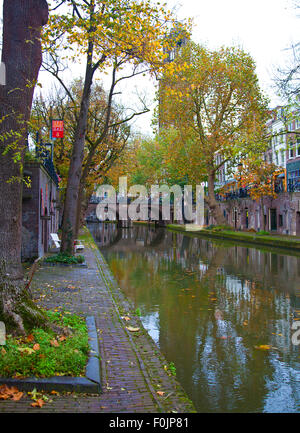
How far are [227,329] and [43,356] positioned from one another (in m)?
4.05

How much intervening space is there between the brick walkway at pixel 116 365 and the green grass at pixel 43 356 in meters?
0.36

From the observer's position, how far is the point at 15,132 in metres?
5.92

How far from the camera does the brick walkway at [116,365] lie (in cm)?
436

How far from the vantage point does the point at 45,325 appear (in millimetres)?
5898

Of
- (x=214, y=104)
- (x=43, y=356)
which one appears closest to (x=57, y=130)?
(x=214, y=104)

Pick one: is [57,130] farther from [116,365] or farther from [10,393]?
[10,393]

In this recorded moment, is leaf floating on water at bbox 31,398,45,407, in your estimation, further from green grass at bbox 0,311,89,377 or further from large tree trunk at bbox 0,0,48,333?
large tree trunk at bbox 0,0,48,333

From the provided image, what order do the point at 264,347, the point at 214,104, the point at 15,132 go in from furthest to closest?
the point at 214,104 < the point at 264,347 < the point at 15,132

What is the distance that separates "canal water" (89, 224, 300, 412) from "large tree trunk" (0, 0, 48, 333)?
8.11 feet

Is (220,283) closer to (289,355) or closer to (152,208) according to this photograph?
(289,355)

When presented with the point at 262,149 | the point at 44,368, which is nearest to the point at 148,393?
the point at 44,368

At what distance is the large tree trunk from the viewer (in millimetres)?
5754

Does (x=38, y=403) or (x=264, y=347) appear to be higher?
(x=38, y=403)

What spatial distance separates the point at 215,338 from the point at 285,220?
3455 cm
